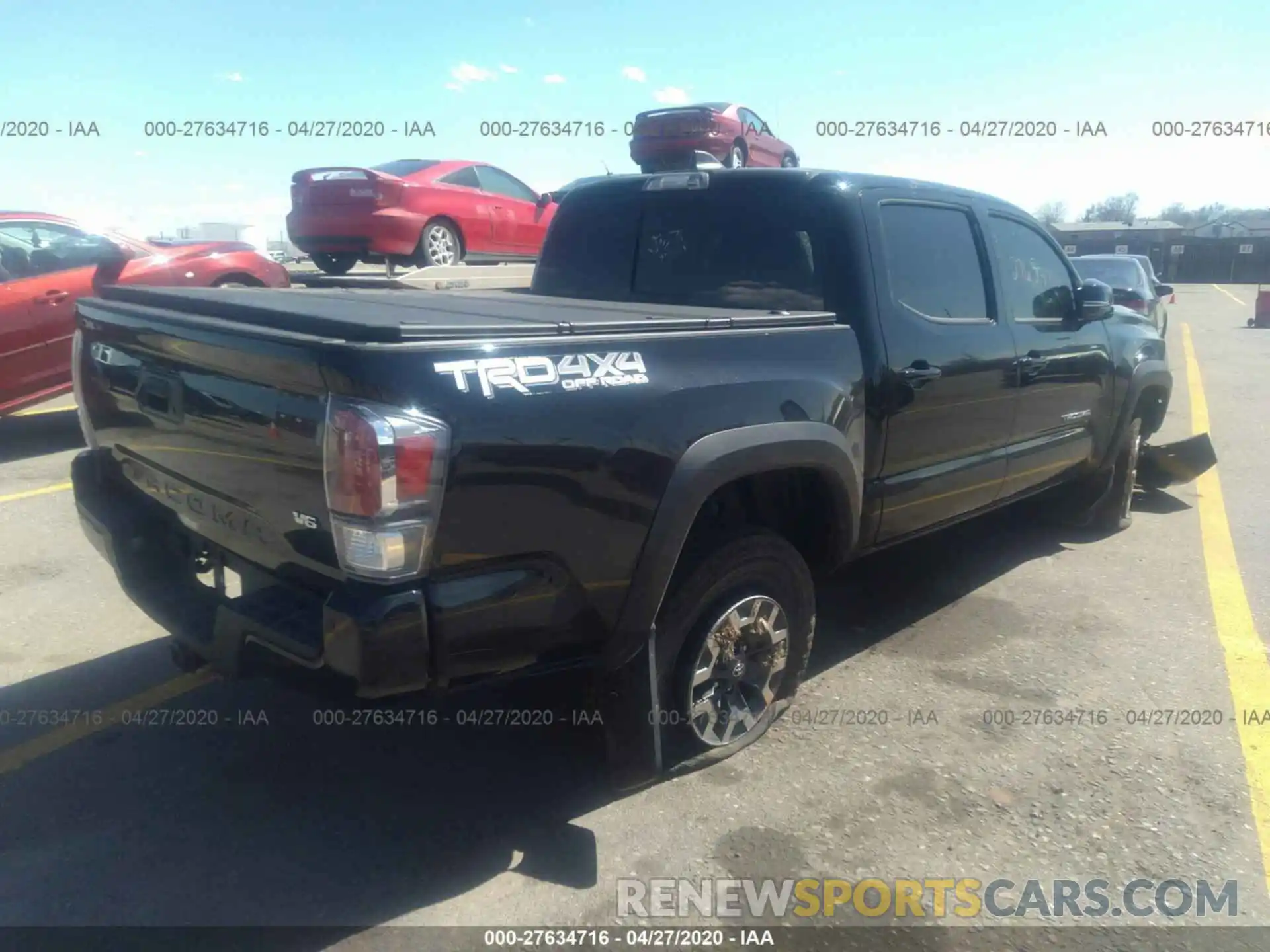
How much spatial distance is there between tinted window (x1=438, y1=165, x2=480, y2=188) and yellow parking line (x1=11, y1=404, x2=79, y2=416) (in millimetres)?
Result: 4257

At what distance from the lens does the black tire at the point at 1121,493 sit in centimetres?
594

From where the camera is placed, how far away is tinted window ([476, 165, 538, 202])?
10.5 m

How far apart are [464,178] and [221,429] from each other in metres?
8.14

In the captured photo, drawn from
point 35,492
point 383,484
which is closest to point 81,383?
point 383,484

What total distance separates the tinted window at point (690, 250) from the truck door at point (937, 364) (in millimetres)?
284

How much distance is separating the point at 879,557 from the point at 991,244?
6.56ft

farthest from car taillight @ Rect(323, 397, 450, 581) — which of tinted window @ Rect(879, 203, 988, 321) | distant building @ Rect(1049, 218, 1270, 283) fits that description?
distant building @ Rect(1049, 218, 1270, 283)

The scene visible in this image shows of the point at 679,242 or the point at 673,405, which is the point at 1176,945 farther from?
the point at 679,242

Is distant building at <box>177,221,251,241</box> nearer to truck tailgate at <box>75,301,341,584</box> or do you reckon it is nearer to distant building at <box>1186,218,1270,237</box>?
truck tailgate at <box>75,301,341,584</box>

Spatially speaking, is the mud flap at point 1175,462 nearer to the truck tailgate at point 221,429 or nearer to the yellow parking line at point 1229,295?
the truck tailgate at point 221,429

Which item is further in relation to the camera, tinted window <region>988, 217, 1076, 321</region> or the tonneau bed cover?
tinted window <region>988, 217, 1076, 321</region>

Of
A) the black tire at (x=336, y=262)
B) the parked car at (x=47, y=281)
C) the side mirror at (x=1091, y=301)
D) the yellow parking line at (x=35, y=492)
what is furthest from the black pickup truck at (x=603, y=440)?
the black tire at (x=336, y=262)

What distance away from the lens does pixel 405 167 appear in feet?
32.2

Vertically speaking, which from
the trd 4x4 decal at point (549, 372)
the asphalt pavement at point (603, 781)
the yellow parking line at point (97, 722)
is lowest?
the asphalt pavement at point (603, 781)
